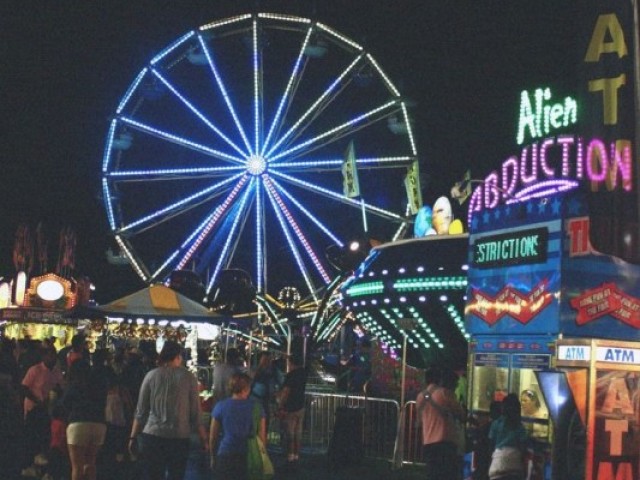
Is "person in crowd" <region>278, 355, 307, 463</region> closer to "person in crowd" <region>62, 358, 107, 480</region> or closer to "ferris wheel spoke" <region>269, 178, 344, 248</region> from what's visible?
"person in crowd" <region>62, 358, 107, 480</region>

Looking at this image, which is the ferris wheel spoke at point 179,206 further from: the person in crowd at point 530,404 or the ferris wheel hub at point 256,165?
the person in crowd at point 530,404

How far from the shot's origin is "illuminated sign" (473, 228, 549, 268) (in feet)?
37.4

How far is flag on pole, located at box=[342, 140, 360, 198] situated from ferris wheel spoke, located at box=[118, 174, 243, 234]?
2791 mm

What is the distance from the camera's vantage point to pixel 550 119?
1739 cm

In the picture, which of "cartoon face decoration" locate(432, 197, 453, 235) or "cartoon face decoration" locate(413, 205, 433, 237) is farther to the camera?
"cartoon face decoration" locate(413, 205, 433, 237)

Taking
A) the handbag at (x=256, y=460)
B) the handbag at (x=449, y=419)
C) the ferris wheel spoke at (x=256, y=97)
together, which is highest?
the ferris wheel spoke at (x=256, y=97)

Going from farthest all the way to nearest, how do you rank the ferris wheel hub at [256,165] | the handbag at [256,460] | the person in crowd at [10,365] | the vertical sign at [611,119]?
the ferris wheel hub at [256,165] → the handbag at [256,460] → the person in crowd at [10,365] → the vertical sign at [611,119]

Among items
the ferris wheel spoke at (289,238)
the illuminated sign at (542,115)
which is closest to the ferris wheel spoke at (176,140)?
the ferris wheel spoke at (289,238)

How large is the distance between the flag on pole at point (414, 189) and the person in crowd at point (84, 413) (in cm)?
1904

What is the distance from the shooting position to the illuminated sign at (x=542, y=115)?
56.5ft

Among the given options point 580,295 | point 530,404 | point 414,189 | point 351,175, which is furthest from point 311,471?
point 414,189

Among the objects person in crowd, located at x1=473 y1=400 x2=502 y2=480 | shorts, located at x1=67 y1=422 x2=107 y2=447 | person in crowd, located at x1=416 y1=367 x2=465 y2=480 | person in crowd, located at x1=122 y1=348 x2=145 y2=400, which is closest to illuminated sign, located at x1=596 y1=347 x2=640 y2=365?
person in crowd, located at x1=473 y1=400 x2=502 y2=480

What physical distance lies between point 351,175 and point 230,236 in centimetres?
378

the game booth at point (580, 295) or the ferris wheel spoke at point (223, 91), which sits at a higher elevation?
the ferris wheel spoke at point (223, 91)
